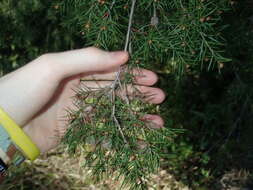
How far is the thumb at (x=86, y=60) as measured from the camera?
117 centimetres

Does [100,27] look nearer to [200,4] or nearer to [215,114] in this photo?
[200,4]

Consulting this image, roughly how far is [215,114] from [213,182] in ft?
1.53

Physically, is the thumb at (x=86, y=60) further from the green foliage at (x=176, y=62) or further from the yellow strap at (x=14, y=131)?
the yellow strap at (x=14, y=131)

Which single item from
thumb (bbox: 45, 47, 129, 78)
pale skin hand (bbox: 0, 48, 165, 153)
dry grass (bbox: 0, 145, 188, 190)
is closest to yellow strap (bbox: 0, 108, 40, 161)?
pale skin hand (bbox: 0, 48, 165, 153)

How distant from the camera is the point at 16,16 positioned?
2805mm

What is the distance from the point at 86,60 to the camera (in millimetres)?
1385

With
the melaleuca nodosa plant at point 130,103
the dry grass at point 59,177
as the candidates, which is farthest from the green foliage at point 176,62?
the dry grass at point 59,177

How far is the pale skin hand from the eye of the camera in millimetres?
1392

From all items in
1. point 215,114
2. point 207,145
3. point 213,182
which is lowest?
point 213,182

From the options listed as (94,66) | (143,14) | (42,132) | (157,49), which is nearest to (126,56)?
(157,49)

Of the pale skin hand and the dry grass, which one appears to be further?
the dry grass

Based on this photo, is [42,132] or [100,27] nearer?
[100,27]

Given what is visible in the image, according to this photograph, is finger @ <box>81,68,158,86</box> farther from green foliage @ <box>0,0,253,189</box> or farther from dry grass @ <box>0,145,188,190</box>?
dry grass @ <box>0,145,188,190</box>

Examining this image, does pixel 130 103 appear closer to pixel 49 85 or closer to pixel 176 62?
pixel 176 62
